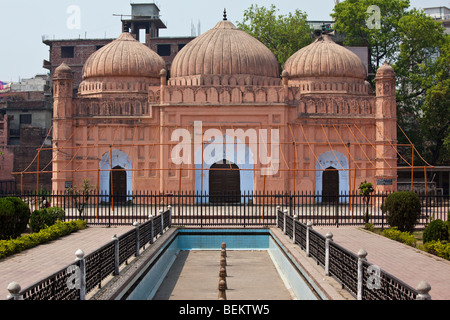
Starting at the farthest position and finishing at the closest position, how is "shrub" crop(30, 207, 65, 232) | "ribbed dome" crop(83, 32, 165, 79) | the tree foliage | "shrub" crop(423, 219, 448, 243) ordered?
the tree foliage, "ribbed dome" crop(83, 32, 165, 79), "shrub" crop(30, 207, 65, 232), "shrub" crop(423, 219, 448, 243)

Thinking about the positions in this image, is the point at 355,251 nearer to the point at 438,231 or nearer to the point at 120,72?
the point at 438,231

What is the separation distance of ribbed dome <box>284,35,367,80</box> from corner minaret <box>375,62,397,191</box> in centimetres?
288

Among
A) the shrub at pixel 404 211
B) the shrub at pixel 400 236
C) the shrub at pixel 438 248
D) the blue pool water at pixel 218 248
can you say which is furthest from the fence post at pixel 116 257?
the shrub at pixel 404 211

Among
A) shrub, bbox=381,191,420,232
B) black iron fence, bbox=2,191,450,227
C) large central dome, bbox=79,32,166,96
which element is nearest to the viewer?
shrub, bbox=381,191,420,232

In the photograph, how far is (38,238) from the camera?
12703 mm

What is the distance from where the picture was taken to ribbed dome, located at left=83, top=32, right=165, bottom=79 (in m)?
26.3

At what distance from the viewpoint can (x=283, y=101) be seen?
77.8ft

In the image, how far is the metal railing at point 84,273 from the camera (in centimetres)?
579

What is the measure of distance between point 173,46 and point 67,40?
7601mm

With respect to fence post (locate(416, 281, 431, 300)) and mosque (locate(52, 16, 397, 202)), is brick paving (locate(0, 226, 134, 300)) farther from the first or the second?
mosque (locate(52, 16, 397, 202))

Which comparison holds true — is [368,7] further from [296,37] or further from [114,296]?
[114,296]

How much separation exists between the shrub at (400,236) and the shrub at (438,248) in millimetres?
1164

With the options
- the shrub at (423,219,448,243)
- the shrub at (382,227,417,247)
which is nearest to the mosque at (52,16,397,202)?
the shrub at (382,227,417,247)
